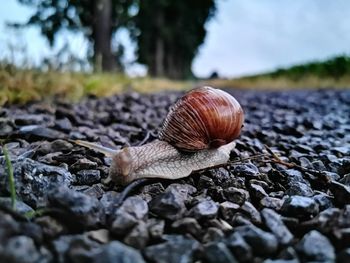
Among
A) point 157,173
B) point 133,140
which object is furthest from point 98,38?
point 157,173

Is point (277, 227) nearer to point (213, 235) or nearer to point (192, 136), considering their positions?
point (213, 235)

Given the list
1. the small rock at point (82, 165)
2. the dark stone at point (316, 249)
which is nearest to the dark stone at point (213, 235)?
the dark stone at point (316, 249)

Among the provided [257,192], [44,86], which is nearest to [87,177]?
[257,192]

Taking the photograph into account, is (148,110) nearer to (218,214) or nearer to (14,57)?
(14,57)

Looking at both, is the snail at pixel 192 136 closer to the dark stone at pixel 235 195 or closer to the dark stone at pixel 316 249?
the dark stone at pixel 235 195

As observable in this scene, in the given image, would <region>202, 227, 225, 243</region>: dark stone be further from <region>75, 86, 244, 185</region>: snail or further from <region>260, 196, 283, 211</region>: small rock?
<region>75, 86, 244, 185</region>: snail
